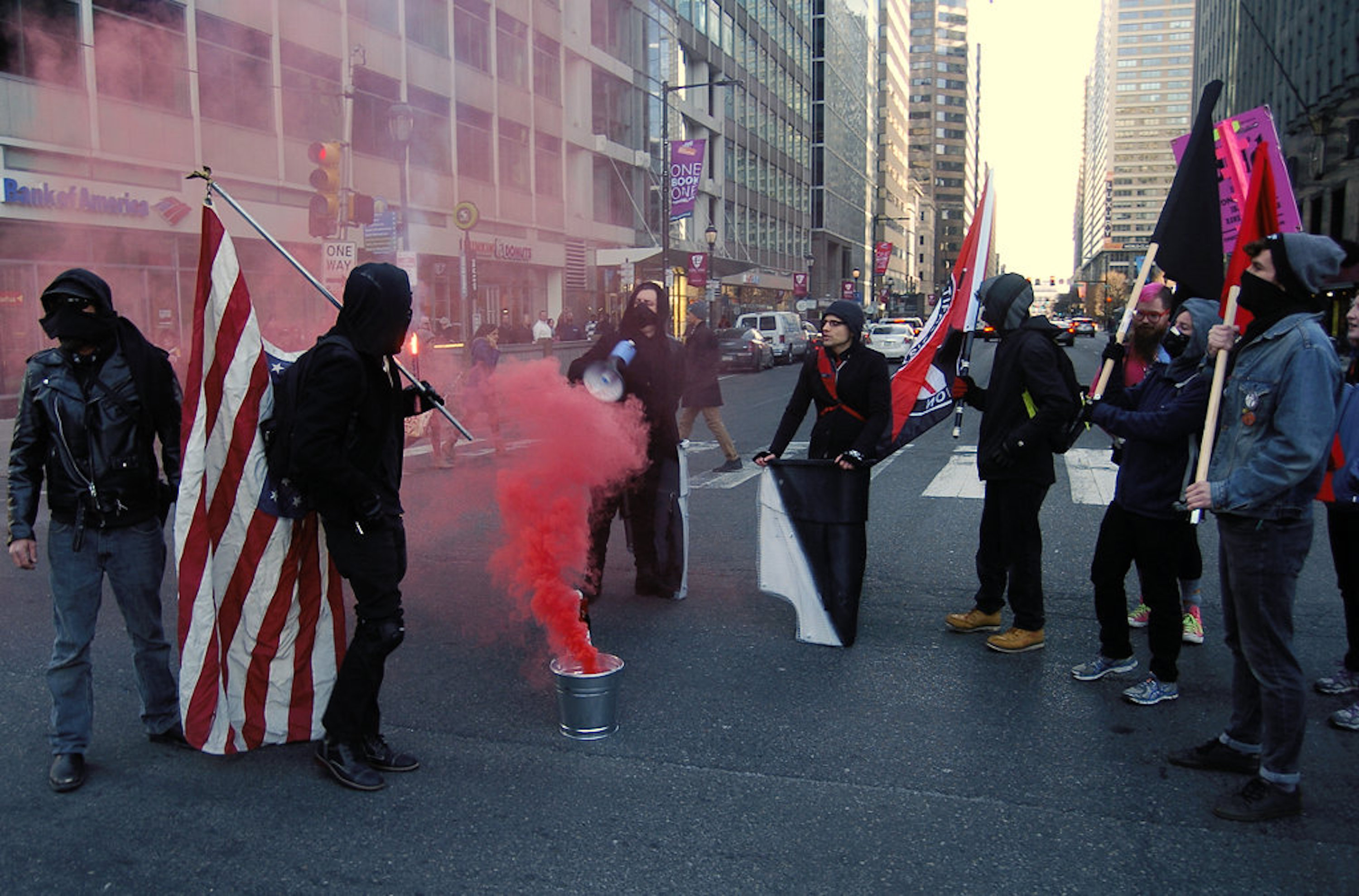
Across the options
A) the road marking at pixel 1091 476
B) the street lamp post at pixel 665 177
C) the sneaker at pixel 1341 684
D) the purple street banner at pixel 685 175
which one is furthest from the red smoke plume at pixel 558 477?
the purple street banner at pixel 685 175

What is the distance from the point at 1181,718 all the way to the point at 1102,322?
125567 mm

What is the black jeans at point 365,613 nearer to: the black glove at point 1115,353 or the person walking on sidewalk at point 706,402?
the black glove at point 1115,353

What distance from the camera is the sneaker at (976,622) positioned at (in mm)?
5008

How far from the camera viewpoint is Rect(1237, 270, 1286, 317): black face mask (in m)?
3.04

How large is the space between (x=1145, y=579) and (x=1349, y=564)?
34.5 inches

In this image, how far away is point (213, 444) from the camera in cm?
335

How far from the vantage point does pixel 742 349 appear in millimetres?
28875

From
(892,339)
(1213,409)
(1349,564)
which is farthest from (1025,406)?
(892,339)

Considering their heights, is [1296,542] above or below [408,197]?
below

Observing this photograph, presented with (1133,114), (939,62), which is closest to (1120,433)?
(939,62)

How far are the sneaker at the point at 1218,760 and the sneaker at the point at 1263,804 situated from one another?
0.24 meters

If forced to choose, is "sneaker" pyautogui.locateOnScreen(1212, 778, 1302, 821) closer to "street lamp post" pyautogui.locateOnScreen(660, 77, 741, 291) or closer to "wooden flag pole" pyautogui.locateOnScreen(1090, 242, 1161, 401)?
"wooden flag pole" pyautogui.locateOnScreen(1090, 242, 1161, 401)

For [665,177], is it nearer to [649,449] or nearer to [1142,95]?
[649,449]

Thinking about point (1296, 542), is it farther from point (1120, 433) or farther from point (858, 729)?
point (858, 729)
